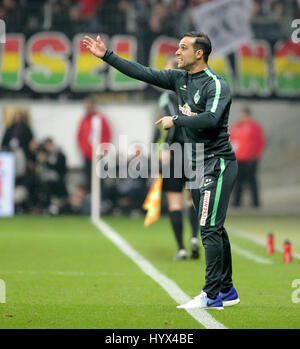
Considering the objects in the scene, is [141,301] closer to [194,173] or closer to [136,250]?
[194,173]

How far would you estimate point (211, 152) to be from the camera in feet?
27.3

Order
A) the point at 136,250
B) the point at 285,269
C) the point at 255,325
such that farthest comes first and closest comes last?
the point at 136,250
the point at 285,269
the point at 255,325

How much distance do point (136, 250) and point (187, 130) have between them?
534 cm

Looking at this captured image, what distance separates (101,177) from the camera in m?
21.6

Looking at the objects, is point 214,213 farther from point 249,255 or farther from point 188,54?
point 249,255

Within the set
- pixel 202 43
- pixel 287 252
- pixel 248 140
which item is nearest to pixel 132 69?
pixel 202 43

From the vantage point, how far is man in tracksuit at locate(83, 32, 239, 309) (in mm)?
8133

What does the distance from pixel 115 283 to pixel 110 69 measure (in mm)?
11685

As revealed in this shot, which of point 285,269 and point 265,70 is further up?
point 265,70

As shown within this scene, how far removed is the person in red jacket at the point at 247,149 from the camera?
2230 centimetres

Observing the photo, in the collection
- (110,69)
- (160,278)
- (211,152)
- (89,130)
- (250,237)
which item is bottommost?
(250,237)

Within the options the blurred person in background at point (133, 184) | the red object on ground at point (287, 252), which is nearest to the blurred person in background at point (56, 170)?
the blurred person in background at point (133, 184)
